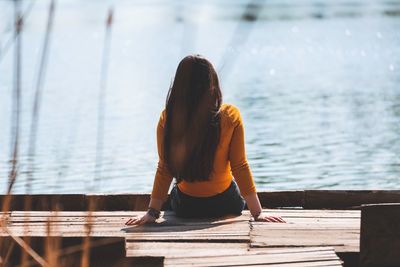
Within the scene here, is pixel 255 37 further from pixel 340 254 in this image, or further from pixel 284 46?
pixel 340 254

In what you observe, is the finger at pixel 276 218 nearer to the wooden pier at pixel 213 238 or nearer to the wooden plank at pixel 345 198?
the wooden pier at pixel 213 238

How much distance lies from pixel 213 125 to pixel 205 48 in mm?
24250

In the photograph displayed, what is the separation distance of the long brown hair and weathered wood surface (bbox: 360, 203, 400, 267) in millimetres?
1123

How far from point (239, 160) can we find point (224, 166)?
0.10 meters

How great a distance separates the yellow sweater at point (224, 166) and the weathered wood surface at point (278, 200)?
79 centimetres

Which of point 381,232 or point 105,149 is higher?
point 105,149

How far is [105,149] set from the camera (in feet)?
42.4

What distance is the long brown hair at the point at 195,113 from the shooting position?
4477 millimetres

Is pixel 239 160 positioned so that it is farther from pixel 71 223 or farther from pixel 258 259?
pixel 258 259

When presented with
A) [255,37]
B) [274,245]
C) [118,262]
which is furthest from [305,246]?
[255,37]

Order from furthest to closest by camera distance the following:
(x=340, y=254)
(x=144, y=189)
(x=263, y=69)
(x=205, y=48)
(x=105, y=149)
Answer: (x=205, y=48)
(x=263, y=69)
(x=105, y=149)
(x=144, y=189)
(x=340, y=254)

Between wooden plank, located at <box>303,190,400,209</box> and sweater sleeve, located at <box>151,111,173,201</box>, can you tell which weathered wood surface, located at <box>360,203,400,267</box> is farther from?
wooden plank, located at <box>303,190,400,209</box>

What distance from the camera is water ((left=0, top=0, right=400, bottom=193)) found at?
1086 cm

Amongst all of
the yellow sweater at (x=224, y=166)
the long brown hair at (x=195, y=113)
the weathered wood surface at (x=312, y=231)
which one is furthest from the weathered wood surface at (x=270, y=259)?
the yellow sweater at (x=224, y=166)
